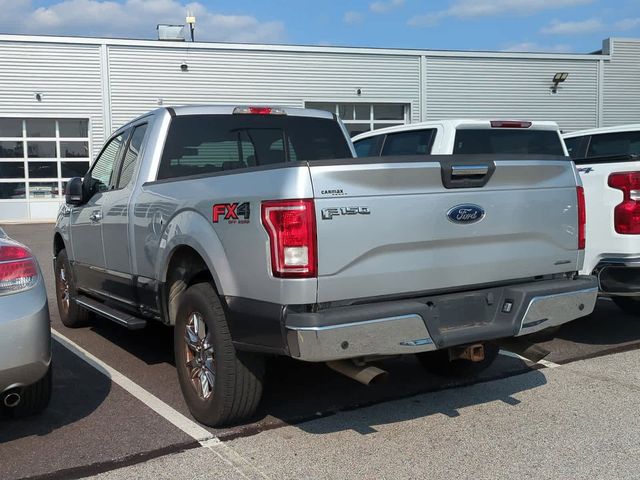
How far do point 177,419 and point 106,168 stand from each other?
280cm

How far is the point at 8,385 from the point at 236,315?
4.19 feet

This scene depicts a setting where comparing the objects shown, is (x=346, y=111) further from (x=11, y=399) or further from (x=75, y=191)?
(x=11, y=399)

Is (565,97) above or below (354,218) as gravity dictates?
above

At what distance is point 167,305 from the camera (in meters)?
4.49

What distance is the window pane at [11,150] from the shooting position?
2203cm

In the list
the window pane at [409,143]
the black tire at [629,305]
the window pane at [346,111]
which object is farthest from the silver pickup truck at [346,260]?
the window pane at [346,111]

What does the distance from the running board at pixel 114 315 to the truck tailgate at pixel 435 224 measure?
199 centimetres

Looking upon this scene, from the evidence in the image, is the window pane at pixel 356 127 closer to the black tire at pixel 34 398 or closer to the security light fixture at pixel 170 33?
the security light fixture at pixel 170 33

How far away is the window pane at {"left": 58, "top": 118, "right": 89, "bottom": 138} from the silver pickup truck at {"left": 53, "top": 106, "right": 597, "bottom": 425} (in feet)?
62.8

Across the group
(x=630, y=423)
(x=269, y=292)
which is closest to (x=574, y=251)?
(x=630, y=423)

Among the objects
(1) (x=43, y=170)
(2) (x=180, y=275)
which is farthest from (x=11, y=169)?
(2) (x=180, y=275)

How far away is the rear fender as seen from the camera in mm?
3650

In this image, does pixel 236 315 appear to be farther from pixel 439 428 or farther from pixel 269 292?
pixel 439 428

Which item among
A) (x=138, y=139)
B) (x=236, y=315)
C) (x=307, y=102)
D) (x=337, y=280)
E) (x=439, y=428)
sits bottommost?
(x=439, y=428)
